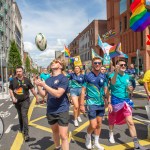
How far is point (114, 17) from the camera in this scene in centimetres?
4988

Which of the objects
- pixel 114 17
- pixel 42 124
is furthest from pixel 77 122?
pixel 114 17

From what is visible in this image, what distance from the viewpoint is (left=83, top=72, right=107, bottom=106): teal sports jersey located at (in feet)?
15.7

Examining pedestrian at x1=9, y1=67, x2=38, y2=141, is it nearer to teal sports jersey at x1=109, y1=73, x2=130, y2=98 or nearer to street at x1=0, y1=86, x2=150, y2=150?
street at x1=0, y1=86, x2=150, y2=150

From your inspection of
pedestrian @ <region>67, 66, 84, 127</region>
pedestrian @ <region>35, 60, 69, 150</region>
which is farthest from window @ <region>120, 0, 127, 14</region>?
pedestrian @ <region>35, 60, 69, 150</region>

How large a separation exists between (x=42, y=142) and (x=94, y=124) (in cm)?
146

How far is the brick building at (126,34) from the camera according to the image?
3775cm

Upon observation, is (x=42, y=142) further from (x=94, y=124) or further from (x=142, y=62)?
(x=142, y=62)

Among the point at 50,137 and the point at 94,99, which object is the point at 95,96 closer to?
the point at 94,99

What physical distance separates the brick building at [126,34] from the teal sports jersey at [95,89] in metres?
32.7

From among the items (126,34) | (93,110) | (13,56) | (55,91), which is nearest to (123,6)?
(126,34)

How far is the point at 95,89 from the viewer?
4809 mm

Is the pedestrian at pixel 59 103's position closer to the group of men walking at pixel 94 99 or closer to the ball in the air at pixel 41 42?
the group of men walking at pixel 94 99

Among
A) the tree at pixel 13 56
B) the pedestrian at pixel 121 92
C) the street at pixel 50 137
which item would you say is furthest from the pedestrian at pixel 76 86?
the tree at pixel 13 56

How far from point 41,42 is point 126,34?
36.3 metres
